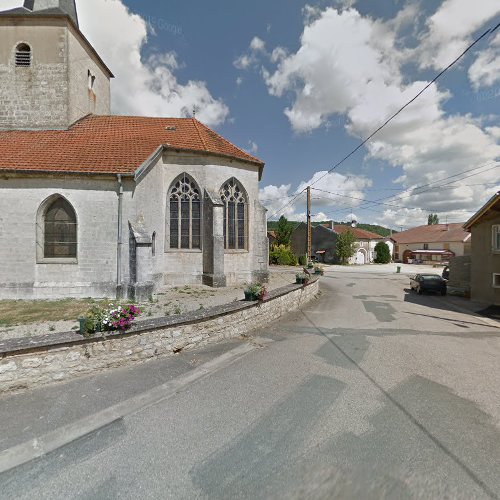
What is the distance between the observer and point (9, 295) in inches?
389

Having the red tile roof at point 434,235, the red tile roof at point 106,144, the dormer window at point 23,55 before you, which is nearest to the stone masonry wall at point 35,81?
the dormer window at point 23,55

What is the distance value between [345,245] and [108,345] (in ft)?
121

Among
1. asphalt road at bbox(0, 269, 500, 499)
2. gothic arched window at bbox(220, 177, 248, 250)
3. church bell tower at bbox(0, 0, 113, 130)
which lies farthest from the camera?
gothic arched window at bbox(220, 177, 248, 250)

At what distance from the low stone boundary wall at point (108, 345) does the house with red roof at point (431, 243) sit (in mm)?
47390

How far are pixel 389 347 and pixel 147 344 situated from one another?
19.0 feet

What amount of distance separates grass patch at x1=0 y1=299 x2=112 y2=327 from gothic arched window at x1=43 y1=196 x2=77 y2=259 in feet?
6.47

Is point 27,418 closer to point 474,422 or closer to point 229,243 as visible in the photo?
point 474,422

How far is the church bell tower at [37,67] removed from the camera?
13953mm

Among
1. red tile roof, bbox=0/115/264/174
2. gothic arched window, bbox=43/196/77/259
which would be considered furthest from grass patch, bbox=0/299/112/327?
red tile roof, bbox=0/115/264/174

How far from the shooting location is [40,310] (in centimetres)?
817

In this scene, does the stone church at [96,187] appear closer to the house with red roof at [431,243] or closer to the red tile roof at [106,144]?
the red tile roof at [106,144]

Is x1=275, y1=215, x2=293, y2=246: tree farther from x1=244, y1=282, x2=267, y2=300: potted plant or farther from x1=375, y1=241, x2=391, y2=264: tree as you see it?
x1=244, y1=282, x2=267, y2=300: potted plant

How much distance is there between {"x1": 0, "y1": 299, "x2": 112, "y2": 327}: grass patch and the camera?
7102 millimetres

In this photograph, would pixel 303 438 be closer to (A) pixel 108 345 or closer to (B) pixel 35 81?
(A) pixel 108 345
